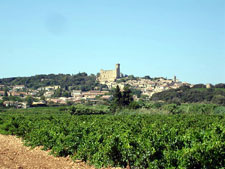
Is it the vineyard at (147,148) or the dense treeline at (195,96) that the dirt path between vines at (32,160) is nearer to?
the vineyard at (147,148)

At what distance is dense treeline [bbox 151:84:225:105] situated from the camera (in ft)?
241

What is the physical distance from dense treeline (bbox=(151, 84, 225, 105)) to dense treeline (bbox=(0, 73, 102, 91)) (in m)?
75.0

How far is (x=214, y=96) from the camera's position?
2950 inches

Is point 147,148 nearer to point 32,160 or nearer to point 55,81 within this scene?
point 32,160

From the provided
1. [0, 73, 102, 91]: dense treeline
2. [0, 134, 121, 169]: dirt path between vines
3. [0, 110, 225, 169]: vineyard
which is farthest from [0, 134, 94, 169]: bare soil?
[0, 73, 102, 91]: dense treeline

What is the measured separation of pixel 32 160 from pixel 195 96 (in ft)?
238

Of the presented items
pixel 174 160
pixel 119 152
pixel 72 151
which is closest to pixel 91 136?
pixel 72 151

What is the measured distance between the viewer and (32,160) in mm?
12414

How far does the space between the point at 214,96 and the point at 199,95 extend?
563 centimetres

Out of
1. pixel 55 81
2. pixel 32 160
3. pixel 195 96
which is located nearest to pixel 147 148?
pixel 32 160

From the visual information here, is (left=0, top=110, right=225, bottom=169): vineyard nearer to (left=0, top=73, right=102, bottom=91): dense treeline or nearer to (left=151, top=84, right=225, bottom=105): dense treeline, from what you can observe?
(left=151, top=84, right=225, bottom=105): dense treeline

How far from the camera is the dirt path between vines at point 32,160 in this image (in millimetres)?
11234

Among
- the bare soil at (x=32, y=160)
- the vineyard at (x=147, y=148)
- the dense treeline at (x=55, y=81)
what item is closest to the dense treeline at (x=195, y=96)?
the bare soil at (x=32, y=160)

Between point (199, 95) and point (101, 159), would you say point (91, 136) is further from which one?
point (199, 95)
